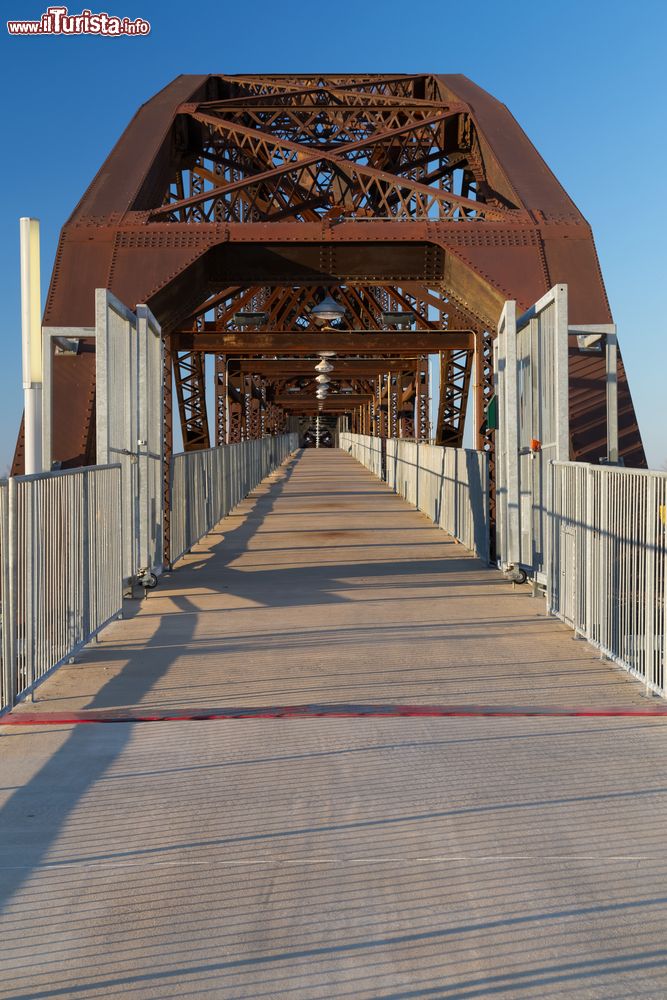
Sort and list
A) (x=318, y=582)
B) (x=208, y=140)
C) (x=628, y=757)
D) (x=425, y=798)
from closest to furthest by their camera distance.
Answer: (x=425, y=798) → (x=628, y=757) → (x=318, y=582) → (x=208, y=140)

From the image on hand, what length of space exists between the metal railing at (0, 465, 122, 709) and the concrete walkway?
0.33m

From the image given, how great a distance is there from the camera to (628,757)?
18.6 ft

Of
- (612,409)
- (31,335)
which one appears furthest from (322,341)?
(31,335)

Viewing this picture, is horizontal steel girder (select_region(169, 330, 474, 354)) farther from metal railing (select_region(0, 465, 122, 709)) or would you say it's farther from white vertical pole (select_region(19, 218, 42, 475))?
metal railing (select_region(0, 465, 122, 709))

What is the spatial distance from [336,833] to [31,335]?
727cm

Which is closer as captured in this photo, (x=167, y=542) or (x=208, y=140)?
(x=167, y=542)

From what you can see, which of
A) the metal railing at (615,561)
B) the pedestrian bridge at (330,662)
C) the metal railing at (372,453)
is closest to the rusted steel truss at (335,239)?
the pedestrian bridge at (330,662)

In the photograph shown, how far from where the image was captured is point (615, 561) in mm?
7832

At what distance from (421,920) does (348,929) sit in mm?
270

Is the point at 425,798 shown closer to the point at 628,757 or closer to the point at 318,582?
the point at 628,757

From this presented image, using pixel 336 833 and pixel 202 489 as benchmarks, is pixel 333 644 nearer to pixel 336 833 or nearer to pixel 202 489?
pixel 336 833

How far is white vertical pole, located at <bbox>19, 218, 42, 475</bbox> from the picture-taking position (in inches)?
392

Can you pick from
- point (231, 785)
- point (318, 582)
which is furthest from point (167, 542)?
point (231, 785)

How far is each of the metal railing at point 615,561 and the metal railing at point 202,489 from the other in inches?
268
